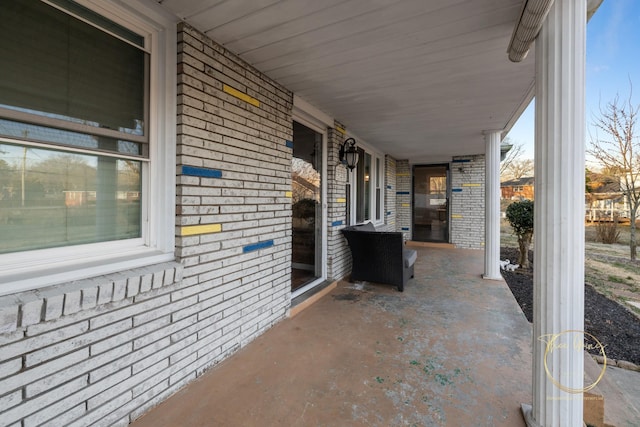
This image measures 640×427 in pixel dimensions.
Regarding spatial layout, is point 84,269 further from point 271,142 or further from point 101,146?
point 271,142

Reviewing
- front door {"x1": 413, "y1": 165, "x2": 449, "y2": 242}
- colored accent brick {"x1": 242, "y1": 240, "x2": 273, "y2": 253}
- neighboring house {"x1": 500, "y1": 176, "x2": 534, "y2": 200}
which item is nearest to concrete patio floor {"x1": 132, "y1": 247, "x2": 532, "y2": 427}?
colored accent brick {"x1": 242, "y1": 240, "x2": 273, "y2": 253}

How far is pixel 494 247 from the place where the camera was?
4527mm

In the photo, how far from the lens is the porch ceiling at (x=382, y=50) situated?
1745mm

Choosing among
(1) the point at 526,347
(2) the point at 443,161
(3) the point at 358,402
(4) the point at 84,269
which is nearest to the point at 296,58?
(4) the point at 84,269

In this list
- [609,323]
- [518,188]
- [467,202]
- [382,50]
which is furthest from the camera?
[518,188]

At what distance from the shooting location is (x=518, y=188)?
1565 centimetres

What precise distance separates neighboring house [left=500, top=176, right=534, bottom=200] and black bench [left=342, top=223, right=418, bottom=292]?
1455 centimetres

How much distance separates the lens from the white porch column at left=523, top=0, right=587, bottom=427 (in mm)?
1420

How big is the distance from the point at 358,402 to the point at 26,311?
1.80 meters

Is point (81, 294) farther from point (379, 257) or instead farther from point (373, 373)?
point (379, 257)

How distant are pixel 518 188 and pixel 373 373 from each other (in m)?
17.4

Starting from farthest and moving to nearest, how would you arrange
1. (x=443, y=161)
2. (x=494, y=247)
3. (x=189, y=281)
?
(x=443, y=161), (x=494, y=247), (x=189, y=281)

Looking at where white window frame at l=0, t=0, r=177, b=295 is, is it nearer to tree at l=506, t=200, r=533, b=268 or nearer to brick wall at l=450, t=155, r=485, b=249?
tree at l=506, t=200, r=533, b=268

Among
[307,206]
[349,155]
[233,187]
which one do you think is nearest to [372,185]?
[349,155]
